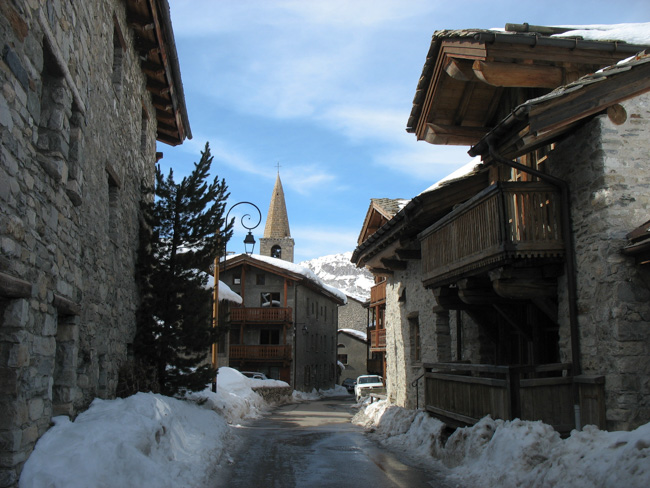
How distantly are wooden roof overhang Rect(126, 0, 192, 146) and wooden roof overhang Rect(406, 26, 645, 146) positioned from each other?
5701 millimetres

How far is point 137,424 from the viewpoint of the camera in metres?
8.42

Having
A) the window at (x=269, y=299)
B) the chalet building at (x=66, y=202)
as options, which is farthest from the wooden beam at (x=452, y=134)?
the window at (x=269, y=299)

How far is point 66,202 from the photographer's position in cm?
768

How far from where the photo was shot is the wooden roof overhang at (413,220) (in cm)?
1379

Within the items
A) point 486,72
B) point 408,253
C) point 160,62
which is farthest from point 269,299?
point 486,72

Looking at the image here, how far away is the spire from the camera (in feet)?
193

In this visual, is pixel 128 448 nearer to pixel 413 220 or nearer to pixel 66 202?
pixel 66 202

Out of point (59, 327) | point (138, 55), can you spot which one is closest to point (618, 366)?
point (59, 327)

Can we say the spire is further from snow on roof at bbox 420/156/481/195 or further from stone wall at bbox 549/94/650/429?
stone wall at bbox 549/94/650/429

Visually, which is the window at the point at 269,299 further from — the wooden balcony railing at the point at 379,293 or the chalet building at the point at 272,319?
the wooden balcony railing at the point at 379,293

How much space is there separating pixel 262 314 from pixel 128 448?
107 feet

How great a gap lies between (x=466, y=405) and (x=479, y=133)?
22.6ft

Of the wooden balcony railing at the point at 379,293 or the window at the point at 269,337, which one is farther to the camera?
the window at the point at 269,337

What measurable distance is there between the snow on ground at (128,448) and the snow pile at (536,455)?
→ 3.90m
